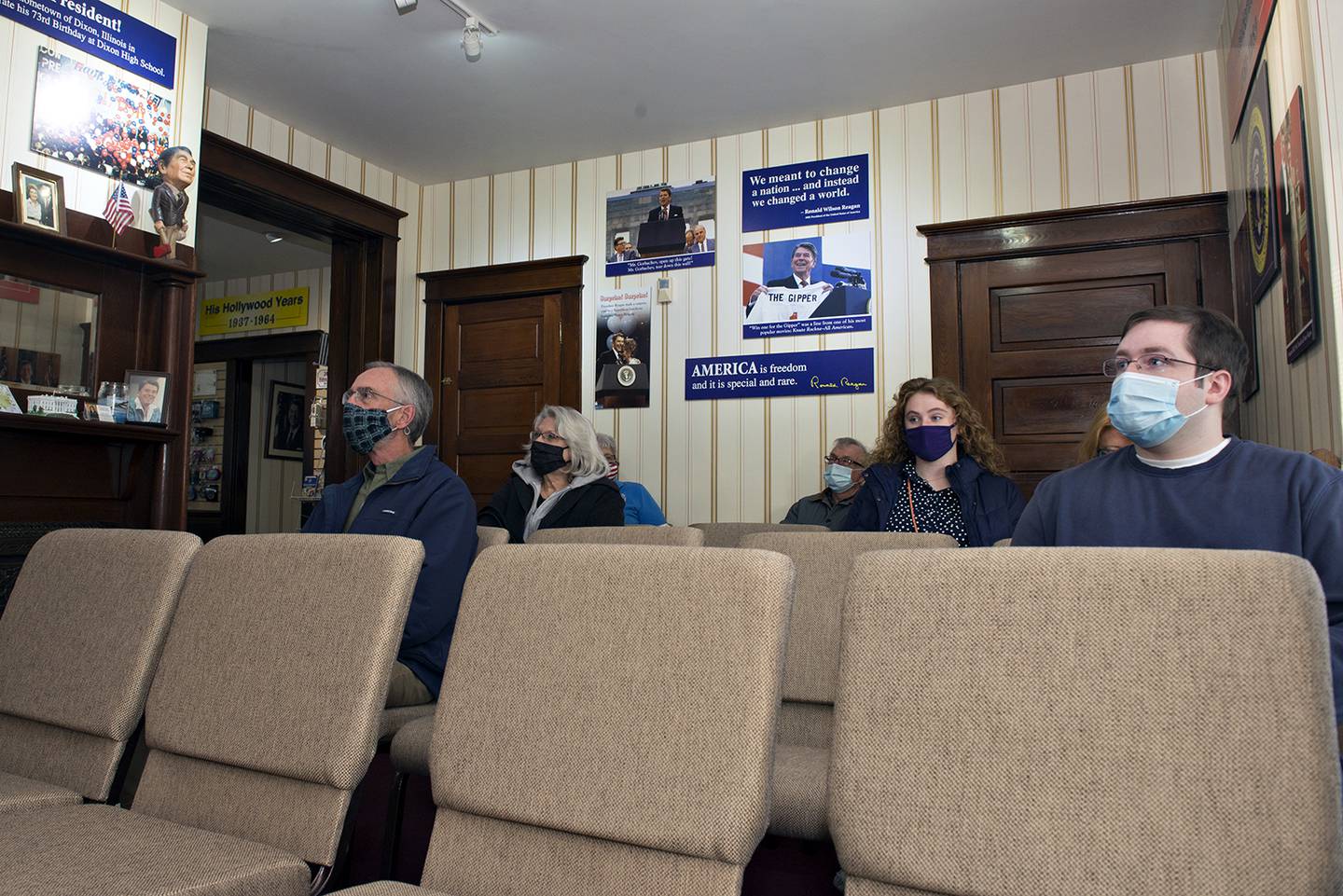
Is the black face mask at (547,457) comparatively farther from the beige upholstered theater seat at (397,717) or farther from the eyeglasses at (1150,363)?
the eyeglasses at (1150,363)

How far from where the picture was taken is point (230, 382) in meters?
8.31

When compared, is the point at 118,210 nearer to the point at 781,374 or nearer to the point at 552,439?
the point at 552,439

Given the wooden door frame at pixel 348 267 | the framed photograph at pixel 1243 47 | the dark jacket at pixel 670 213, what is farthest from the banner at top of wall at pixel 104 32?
the framed photograph at pixel 1243 47

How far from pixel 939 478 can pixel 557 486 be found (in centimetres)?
149

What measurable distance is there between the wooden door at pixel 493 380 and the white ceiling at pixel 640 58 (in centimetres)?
104

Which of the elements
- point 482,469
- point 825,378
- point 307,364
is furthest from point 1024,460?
point 307,364

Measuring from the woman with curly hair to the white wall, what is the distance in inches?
62.6

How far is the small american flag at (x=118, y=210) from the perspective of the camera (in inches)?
153

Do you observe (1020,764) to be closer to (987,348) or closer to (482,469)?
(987,348)

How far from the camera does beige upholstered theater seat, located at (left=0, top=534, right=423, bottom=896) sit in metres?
1.30

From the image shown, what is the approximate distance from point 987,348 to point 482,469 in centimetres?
303

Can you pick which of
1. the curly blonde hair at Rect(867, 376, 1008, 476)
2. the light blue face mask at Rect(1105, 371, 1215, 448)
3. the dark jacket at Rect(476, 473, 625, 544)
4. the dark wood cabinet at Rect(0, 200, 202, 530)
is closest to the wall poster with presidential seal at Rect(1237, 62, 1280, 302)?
the curly blonde hair at Rect(867, 376, 1008, 476)

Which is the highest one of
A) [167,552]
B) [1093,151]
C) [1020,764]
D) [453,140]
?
[453,140]

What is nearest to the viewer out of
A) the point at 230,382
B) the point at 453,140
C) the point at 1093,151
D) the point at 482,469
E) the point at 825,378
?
the point at 1093,151
